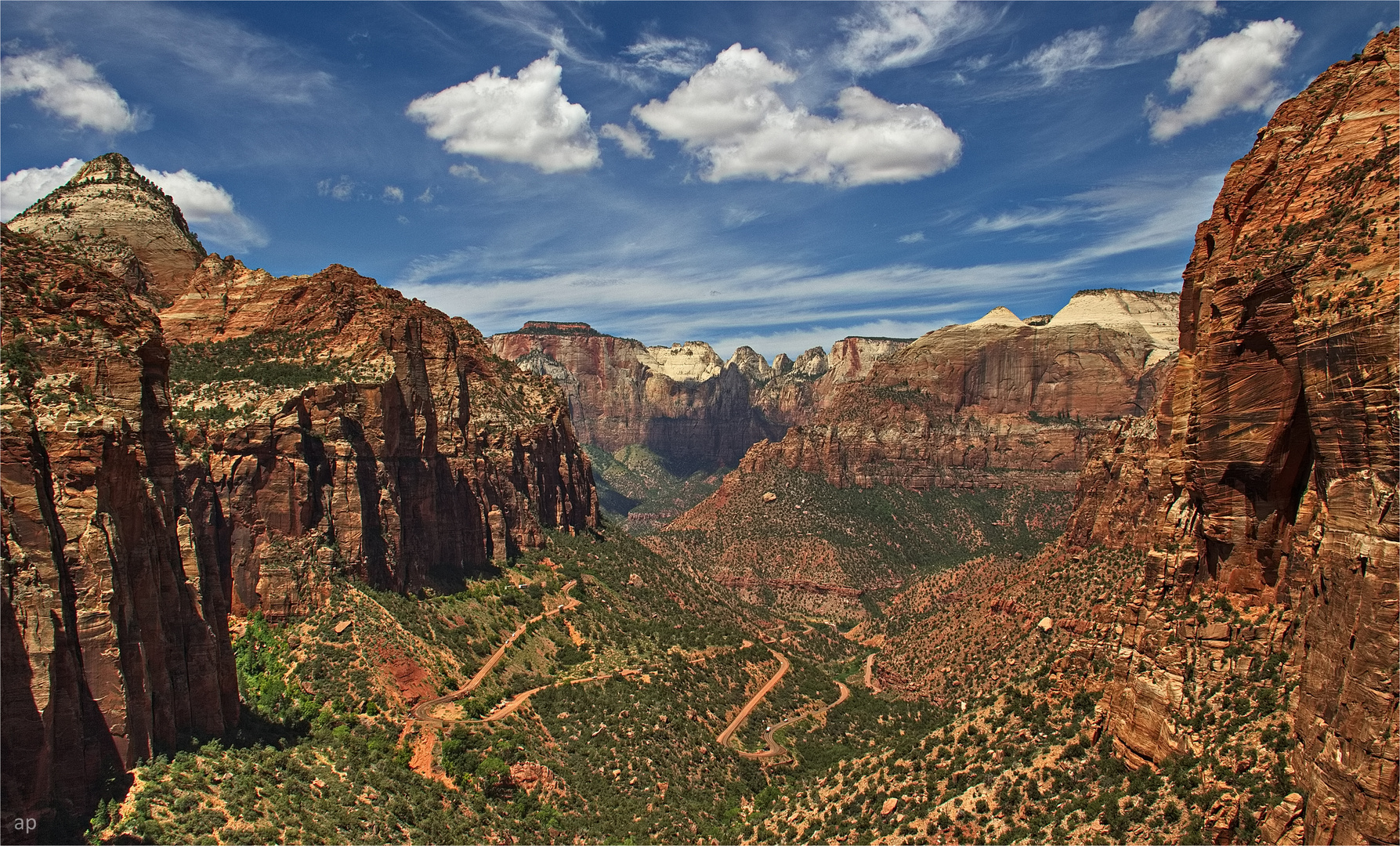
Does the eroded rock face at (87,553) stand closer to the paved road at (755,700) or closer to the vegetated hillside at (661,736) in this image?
the vegetated hillside at (661,736)

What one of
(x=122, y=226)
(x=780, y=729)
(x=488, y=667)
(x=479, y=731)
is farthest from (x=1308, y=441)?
(x=122, y=226)

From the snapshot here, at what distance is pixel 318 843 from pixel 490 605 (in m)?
44.5

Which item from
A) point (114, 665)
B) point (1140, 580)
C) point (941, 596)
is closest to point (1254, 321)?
point (1140, 580)

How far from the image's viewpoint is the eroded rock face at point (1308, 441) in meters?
24.8

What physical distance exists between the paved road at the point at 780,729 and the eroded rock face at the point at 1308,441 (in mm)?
41741

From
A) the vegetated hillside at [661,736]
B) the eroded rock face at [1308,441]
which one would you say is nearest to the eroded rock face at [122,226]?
the vegetated hillside at [661,736]

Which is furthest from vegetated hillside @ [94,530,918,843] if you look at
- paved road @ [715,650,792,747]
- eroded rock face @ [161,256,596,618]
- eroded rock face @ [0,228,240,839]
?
eroded rock face @ [161,256,596,618]

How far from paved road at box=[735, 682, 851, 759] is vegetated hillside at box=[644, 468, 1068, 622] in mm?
58617

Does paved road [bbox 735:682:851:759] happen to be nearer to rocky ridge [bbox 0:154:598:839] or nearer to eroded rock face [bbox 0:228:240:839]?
rocky ridge [bbox 0:154:598:839]

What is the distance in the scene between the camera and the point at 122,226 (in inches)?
3423

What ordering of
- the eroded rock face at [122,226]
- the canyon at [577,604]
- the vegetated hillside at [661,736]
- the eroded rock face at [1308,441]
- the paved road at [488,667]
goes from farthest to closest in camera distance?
the eroded rock face at [122,226], the paved road at [488,667], the vegetated hillside at [661,736], the canyon at [577,604], the eroded rock face at [1308,441]

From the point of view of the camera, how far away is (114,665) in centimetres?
3722

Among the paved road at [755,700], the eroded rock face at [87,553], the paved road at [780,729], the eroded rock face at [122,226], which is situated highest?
the eroded rock face at [122,226]

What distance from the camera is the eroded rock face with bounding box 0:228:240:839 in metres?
33.8
